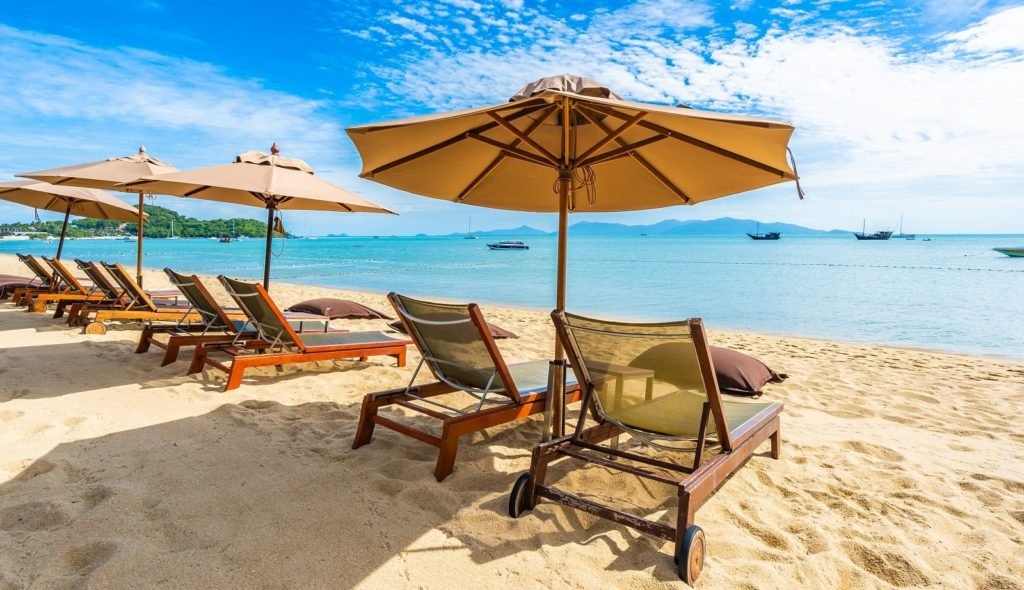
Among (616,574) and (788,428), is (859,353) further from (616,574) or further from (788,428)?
(616,574)

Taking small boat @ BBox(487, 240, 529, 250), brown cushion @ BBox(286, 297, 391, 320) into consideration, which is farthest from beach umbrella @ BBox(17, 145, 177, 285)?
small boat @ BBox(487, 240, 529, 250)

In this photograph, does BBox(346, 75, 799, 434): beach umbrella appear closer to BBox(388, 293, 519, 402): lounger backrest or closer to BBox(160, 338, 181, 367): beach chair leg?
BBox(388, 293, 519, 402): lounger backrest

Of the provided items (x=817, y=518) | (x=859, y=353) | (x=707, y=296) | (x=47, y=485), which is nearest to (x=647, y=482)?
(x=817, y=518)

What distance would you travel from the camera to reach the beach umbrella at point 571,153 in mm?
2590

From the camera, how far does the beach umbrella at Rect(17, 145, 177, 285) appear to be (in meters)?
6.17

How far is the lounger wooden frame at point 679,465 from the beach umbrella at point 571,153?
61 cm

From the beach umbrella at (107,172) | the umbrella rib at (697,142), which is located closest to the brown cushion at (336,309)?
the beach umbrella at (107,172)

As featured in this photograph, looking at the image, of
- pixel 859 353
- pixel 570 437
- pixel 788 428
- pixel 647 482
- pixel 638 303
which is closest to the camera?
pixel 570 437

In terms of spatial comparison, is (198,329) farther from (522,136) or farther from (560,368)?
(522,136)

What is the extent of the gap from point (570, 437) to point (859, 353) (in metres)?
7.32

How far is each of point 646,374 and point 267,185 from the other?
400cm

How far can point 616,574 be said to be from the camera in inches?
82.0

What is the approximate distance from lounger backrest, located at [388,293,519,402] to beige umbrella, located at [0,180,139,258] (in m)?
8.61

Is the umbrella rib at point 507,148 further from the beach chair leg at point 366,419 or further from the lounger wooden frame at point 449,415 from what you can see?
the beach chair leg at point 366,419
